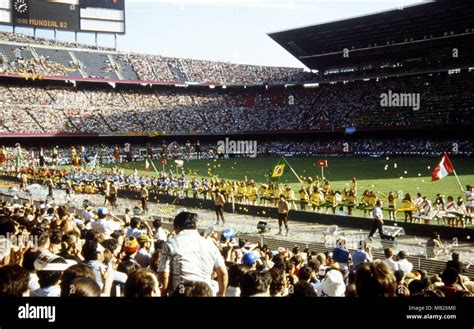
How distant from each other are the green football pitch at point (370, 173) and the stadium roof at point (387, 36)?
12.6m

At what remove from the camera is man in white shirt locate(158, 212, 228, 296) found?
17.3 feet

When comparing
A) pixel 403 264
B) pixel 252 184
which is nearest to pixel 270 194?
pixel 252 184

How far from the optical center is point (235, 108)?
69625 millimetres

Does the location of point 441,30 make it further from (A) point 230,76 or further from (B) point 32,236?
(B) point 32,236

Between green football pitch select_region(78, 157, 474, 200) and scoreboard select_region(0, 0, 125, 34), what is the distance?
15.0 m

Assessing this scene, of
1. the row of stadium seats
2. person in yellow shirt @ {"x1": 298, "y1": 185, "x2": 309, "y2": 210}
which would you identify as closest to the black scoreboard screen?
the row of stadium seats

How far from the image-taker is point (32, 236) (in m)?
9.45

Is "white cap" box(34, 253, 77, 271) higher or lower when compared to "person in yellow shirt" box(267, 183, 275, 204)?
higher

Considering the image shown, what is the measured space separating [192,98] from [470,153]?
35119mm

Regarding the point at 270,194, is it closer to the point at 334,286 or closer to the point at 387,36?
the point at 334,286

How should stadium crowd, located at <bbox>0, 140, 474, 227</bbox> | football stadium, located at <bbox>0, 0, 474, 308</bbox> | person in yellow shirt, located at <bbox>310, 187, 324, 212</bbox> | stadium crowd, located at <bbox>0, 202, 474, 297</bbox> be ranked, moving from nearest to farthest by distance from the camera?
stadium crowd, located at <bbox>0, 202, 474, 297</bbox>
stadium crowd, located at <bbox>0, 140, 474, 227</bbox>
person in yellow shirt, located at <bbox>310, 187, 324, 212</bbox>
football stadium, located at <bbox>0, 0, 474, 308</bbox>

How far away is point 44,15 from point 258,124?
26.6 metres

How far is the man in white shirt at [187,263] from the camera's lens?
5281 mm

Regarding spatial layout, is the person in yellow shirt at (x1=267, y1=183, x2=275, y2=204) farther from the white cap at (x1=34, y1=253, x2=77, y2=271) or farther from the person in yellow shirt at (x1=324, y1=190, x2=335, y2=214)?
the white cap at (x1=34, y1=253, x2=77, y2=271)
